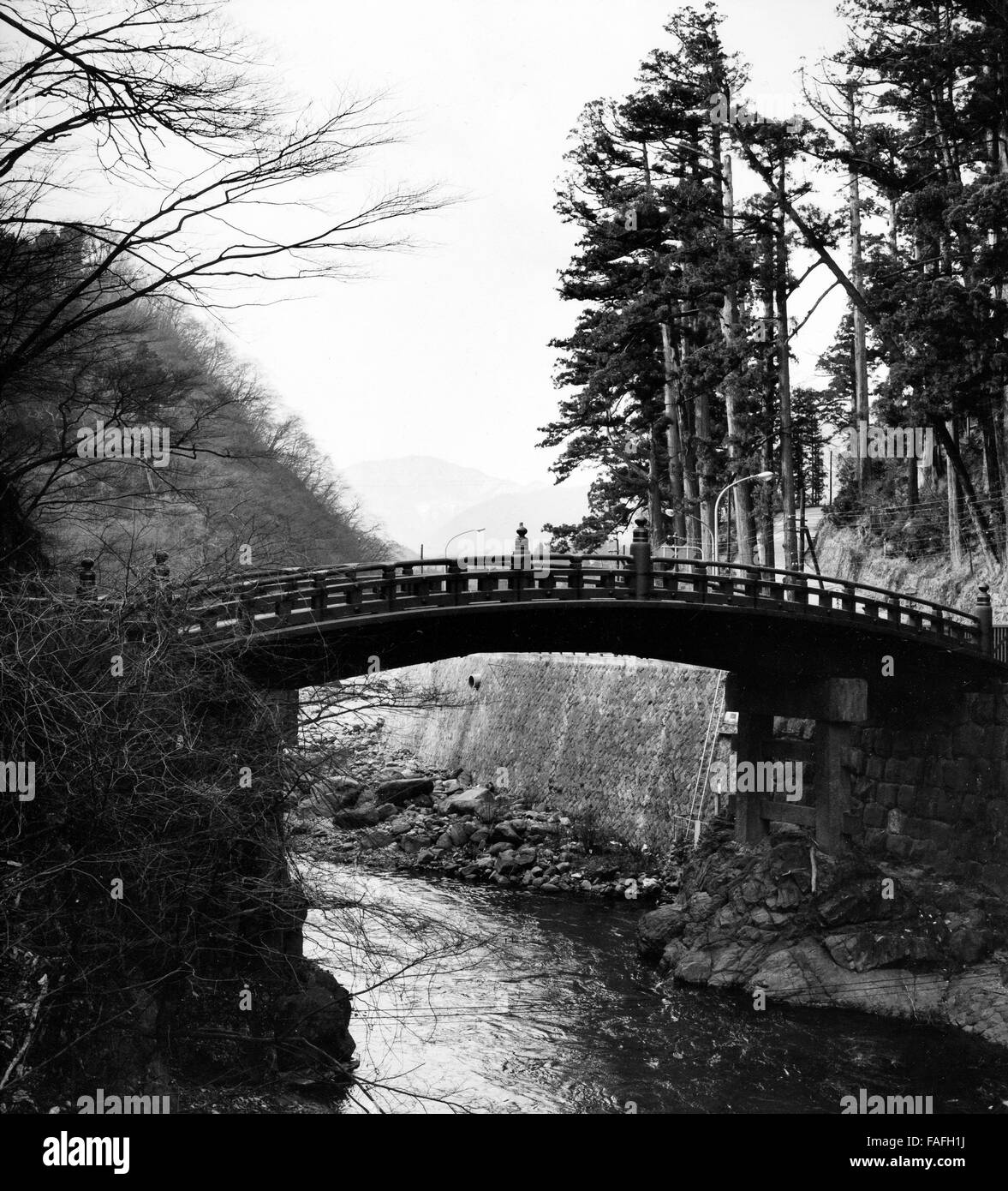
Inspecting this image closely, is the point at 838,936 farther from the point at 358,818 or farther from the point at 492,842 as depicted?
the point at 358,818

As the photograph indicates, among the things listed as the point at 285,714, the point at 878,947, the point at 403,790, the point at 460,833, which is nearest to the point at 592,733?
the point at 460,833

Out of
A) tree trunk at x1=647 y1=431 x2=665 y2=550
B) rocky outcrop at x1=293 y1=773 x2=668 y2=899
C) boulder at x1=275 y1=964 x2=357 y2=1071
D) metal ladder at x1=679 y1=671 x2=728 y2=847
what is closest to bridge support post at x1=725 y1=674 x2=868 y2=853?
rocky outcrop at x1=293 y1=773 x2=668 y2=899

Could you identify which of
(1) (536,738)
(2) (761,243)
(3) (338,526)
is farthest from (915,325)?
(3) (338,526)

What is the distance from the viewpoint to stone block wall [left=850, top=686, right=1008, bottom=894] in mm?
30125

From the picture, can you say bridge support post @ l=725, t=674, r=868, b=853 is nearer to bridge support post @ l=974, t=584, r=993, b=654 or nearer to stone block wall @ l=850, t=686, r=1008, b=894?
stone block wall @ l=850, t=686, r=1008, b=894

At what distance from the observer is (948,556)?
41219mm

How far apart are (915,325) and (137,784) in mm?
27605

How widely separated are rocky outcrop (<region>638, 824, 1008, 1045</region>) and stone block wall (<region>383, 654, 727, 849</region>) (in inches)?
302

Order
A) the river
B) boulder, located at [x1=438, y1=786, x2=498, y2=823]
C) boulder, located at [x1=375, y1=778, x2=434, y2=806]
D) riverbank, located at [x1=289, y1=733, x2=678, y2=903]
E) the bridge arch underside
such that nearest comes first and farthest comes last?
the river
the bridge arch underside
riverbank, located at [x1=289, y1=733, x2=678, y2=903]
boulder, located at [x1=438, y1=786, x2=498, y2=823]
boulder, located at [x1=375, y1=778, x2=434, y2=806]

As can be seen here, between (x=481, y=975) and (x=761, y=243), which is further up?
(x=761, y=243)

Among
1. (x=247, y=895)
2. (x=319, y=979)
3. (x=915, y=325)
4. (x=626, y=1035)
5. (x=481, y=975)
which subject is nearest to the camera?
(x=247, y=895)

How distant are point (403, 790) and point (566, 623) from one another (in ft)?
62.9

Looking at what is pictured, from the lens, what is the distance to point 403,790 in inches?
1677
